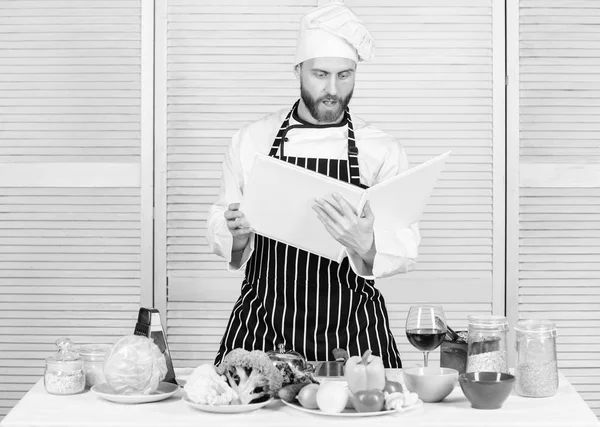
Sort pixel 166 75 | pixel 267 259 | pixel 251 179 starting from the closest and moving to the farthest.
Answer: pixel 251 179
pixel 267 259
pixel 166 75

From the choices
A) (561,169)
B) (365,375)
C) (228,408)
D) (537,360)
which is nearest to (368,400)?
(365,375)

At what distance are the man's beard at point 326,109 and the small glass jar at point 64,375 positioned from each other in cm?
98

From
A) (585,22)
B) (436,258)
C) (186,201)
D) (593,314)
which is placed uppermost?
(585,22)

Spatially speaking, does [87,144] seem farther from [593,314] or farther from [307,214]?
[593,314]

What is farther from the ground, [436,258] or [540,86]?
[540,86]

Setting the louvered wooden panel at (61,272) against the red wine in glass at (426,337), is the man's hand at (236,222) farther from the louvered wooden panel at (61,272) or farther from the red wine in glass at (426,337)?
the louvered wooden panel at (61,272)

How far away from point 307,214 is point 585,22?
1847 millimetres

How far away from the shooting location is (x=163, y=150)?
11.2ft

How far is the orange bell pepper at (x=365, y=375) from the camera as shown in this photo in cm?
171

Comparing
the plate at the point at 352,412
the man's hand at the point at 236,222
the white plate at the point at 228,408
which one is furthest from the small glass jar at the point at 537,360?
the man's hand at the point at 236,222

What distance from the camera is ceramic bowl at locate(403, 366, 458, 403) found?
178 cm

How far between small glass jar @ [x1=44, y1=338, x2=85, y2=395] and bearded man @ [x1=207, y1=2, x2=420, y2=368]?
1.78ft

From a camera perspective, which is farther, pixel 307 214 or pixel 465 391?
pixel 307 214

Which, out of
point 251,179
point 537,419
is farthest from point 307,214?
point 537,419
